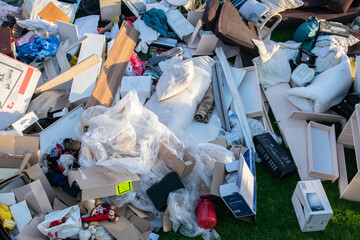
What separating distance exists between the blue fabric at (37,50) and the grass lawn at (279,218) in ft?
8.36

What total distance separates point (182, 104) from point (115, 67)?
1159 mm

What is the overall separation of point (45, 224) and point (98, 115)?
1117mm

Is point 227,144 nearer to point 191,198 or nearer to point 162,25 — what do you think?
point 191,198

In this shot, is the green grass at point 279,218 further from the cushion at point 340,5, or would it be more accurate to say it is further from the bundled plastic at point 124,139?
the cushion at point 340,5

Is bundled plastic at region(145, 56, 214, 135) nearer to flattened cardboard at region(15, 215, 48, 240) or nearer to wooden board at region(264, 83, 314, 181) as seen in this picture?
wooden board at region(264, 83, 314, 181)

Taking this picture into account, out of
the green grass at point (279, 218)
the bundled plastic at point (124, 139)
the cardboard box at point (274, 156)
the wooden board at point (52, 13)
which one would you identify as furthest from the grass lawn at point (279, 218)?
the wooden board at point (52, 13)

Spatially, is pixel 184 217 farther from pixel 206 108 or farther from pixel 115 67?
pixel 115 67

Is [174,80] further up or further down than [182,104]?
further up

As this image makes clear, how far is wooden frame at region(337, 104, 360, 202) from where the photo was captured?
3.46 m

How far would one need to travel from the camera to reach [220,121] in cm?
413

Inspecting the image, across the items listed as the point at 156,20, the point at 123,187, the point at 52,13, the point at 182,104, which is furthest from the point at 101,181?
the point at 52,13

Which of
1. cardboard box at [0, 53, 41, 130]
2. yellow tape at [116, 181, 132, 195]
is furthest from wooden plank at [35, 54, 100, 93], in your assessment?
yellow tape at [116, 181, 132, 195]

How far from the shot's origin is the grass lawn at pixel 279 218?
3305mm

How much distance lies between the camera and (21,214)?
2.92 metres
